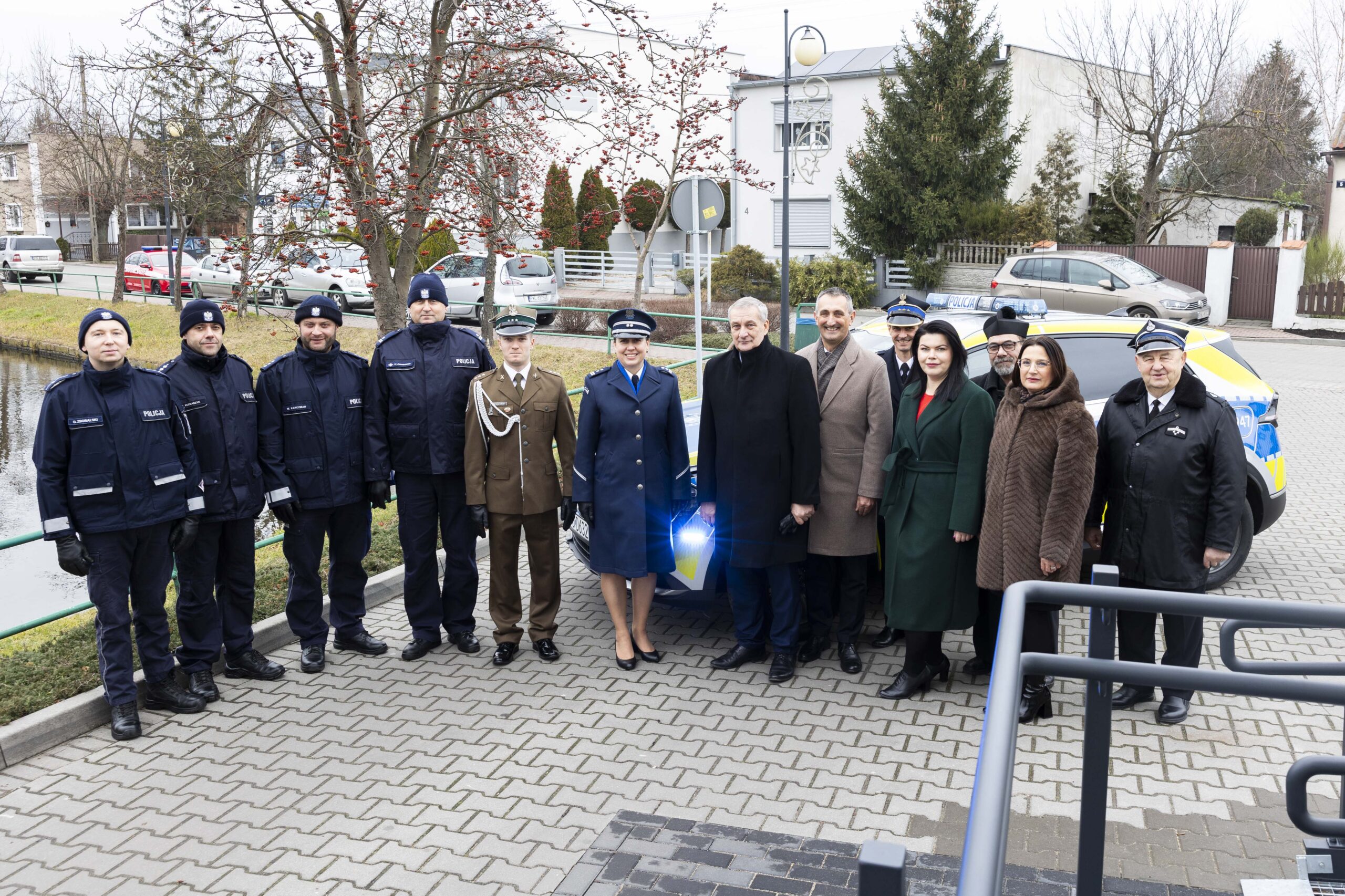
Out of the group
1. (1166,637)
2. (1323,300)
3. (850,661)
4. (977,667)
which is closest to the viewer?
(1166,637)

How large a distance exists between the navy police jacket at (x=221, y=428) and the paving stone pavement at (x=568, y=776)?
3.52ft

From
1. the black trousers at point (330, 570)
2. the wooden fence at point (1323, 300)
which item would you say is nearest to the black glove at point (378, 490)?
the black trousers at point (330, 570)

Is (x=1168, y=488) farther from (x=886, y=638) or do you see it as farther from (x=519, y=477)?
(x=519, y=477)

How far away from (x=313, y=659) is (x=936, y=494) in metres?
3.64

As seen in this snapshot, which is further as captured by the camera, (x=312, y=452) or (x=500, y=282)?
(x=500, y=282)

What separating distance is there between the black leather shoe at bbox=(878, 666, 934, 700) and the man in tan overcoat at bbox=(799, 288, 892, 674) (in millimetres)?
369

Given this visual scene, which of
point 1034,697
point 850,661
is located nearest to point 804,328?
point 850,661

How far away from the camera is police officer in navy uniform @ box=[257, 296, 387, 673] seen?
613 cm

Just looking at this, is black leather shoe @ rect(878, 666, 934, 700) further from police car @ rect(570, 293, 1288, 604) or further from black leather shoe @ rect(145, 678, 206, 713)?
black leather shoe @ rect(145, 678, 206, 713)

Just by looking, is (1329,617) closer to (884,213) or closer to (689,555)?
(689,555)

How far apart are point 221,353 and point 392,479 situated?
1.19 meters

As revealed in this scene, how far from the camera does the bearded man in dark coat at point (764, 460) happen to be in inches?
232

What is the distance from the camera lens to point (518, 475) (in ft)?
20.5

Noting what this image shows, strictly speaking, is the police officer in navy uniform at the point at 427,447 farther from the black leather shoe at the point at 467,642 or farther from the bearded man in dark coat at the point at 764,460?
the bearded man in dark coat at the point at 764,460
